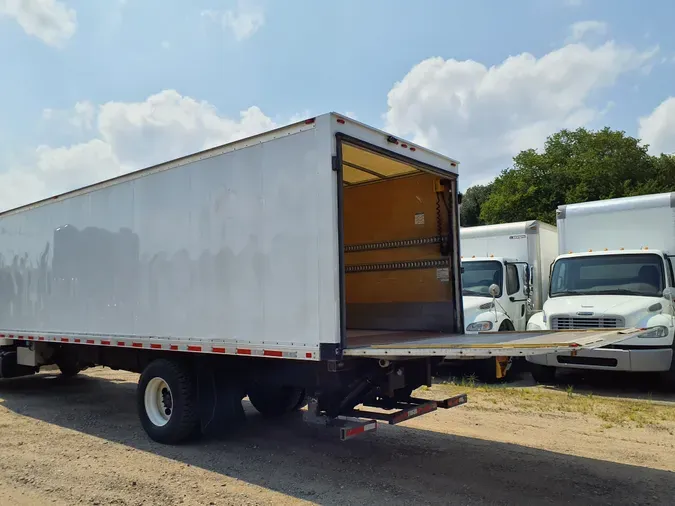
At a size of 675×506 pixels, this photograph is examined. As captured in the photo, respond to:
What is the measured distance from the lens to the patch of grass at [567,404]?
761cm

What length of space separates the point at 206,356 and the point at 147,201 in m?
2.13

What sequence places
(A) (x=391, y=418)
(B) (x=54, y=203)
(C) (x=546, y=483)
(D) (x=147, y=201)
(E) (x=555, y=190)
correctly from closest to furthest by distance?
(C) (x=546, y=483) < (A) (x=391, y=418) < (D) (x=147, y=201) < (B) (x=54, y=203) < (E) (x=555, y=190)

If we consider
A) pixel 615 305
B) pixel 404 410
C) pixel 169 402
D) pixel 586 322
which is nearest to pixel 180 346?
pixel 169 402

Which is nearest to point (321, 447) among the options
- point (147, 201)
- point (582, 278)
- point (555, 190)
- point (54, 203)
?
point (147, 201)

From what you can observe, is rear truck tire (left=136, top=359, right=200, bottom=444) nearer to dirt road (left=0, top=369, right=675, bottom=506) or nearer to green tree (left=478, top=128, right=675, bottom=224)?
dirt road (left=0, top=369, right=675, bottom=506)

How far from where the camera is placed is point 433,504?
4672mm

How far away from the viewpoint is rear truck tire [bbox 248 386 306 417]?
25.6 feet

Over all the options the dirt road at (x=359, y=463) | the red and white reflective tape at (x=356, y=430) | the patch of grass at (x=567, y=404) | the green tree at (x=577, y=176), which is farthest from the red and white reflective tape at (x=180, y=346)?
the green tree at (x=577, y=176)

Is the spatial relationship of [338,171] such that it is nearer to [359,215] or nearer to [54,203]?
[359,215]

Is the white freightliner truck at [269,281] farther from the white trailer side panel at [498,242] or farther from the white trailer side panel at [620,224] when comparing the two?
the white trailer side panel at [498,242]

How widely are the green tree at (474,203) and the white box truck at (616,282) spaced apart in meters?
35.3

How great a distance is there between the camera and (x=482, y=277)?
38.8 ft

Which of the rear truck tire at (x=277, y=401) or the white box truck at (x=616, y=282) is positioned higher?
the white box truck at (x=616, y=282)

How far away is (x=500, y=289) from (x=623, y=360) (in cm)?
292
